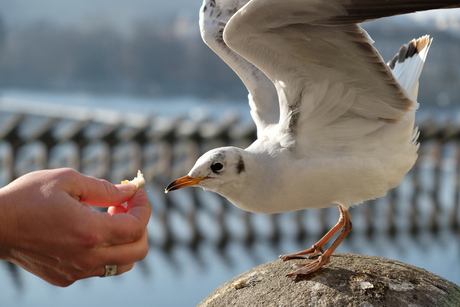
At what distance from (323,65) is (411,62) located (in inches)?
19.8

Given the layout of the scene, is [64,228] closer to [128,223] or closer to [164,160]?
[128,223]

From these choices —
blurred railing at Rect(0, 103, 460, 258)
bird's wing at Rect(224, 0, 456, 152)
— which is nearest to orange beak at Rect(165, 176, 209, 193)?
bird's wing at Rect(224, 0, 456, 152)

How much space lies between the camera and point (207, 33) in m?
2.27

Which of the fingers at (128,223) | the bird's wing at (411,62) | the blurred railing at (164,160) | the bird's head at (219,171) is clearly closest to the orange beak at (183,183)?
the bird's head at (219,171)

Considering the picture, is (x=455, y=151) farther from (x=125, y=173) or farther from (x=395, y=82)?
(x=395, y=82)

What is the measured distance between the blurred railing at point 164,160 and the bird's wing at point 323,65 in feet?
10.6

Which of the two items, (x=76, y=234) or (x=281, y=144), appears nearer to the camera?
(x=76, y=234)

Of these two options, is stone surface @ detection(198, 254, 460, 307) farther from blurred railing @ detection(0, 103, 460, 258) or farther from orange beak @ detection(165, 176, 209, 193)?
blurred railing @ detection(0, 103, 460, 258)

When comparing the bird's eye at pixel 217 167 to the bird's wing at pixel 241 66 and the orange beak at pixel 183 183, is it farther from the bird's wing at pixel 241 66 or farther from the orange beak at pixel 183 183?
the bird's wing at pixel 241 66

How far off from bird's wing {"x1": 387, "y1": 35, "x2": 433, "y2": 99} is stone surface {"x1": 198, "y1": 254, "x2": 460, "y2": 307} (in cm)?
58

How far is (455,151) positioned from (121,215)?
5.05 meters

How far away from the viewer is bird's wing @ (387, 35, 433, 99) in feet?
6.93

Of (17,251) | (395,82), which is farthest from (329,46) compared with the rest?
(17,251)

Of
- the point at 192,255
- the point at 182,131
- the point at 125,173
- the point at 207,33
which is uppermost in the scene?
the point at 207,33
